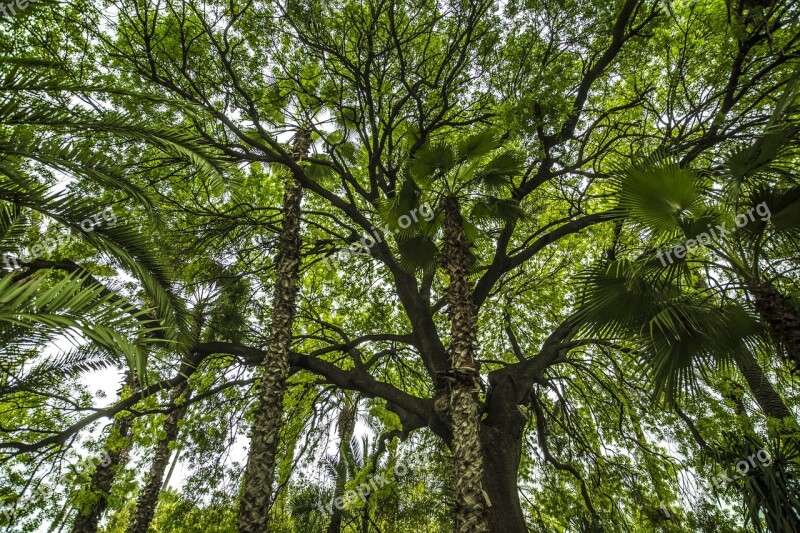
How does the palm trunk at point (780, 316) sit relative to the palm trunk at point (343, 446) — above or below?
below

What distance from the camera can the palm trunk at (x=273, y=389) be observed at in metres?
4.42

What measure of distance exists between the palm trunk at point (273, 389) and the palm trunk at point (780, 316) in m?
5.22

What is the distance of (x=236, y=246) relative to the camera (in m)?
7.63

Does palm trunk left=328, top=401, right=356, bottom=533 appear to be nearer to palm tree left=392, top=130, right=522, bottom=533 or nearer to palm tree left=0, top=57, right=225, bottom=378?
palm tree left=392, top=130, right=522, bottom=533

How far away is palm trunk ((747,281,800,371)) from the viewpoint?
3188 mm

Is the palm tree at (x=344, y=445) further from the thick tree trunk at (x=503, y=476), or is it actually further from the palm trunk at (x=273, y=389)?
the thick tree trunk at (x=503, y=476)

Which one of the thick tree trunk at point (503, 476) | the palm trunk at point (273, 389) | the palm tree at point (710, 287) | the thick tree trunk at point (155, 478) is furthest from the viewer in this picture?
the thick tree trunk at point (155, 478)

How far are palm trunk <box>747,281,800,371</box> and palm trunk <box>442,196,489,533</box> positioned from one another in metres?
2.64

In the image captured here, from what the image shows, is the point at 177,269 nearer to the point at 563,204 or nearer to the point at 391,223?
the point at 391,223

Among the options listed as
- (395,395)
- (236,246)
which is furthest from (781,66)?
(236,246)

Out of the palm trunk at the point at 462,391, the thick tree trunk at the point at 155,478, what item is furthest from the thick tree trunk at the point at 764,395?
the thick tree trunk at the point at 155,478

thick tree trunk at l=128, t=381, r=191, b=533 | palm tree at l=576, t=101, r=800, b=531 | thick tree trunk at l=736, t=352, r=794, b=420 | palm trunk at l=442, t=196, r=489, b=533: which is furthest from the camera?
thick tree trunk at l=128, t=381, r=191, b=533

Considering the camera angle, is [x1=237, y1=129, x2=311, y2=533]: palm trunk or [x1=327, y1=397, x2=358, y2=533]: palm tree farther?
[x1=327, y1=397, x2=358, y2=533]: palm tree

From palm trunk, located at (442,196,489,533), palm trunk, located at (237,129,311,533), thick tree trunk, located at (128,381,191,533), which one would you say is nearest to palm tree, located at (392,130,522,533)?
palm trunk, located at (442,196,489,533)
